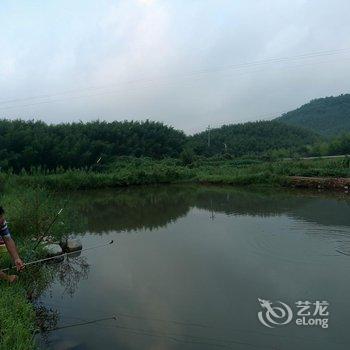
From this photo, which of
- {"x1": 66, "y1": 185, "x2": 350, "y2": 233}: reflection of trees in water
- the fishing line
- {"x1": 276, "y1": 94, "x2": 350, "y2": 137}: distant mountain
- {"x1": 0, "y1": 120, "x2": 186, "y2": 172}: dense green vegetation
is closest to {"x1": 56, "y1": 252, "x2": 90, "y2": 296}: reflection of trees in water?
the fishing line

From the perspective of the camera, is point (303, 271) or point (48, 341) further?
point (303, 271)

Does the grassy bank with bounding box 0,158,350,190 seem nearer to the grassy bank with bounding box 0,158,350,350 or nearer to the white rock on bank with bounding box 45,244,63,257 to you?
the grassy bank with bounding box 0,158,350,350

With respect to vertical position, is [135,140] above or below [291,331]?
above

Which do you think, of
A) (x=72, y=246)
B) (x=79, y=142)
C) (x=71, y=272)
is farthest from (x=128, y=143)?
(x=71, y=272)

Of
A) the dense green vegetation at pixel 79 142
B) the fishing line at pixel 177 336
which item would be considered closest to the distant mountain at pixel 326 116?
the dense green vegetation at pixel 79 142

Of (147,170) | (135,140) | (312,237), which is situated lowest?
(312,237)

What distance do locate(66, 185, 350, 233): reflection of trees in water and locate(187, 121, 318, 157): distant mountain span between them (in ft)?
71.4

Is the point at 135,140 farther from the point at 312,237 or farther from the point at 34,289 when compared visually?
the point at 34,289

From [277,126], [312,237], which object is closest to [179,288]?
[312,237]

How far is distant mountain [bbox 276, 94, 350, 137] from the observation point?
77312 millimetres

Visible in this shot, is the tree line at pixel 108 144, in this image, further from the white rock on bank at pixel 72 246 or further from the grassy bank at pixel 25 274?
the white rock on bank at pixel 72 246

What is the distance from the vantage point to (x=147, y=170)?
28.2 meters

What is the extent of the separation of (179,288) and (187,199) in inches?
516

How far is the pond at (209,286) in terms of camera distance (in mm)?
5395
